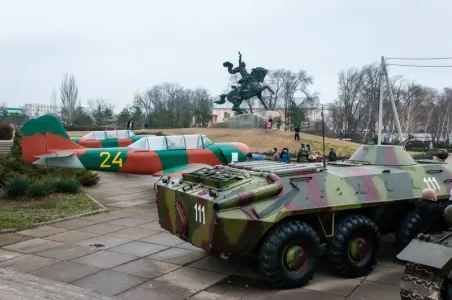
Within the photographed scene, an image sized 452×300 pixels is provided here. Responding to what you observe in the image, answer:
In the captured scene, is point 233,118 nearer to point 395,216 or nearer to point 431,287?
point 395,216

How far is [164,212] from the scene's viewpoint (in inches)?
296

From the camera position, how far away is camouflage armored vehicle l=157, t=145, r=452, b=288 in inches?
238

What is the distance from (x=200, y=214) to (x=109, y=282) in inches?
63.9

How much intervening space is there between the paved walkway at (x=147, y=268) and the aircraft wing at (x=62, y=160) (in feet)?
15.3

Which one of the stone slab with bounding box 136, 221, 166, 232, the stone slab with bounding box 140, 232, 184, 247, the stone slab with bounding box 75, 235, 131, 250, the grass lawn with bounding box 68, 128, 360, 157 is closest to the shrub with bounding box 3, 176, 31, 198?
the stone slab with bounding box 136, 221, 166, 232

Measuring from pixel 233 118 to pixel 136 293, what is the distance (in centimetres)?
3646

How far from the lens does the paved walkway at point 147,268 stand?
6203 millimetres

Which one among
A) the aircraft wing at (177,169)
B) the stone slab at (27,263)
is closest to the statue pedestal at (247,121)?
the aircraft wing at (177,169)

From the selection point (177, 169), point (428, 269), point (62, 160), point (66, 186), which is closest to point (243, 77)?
point (177, 169)

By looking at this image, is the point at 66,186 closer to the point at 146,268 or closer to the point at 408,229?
the point at 146,268

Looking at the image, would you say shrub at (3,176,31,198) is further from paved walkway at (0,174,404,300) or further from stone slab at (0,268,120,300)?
stone slab at (0,268,120,300)

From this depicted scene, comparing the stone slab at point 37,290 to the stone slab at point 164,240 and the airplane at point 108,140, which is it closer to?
the stone slab at point 164,240

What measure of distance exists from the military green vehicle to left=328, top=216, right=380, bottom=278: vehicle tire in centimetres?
177

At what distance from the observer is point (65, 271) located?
7.04m
